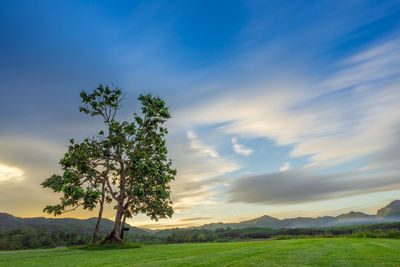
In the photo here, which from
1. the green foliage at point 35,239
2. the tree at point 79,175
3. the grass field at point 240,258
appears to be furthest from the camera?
the green foliage at point 35,239

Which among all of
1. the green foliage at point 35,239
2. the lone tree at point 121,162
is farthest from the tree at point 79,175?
the green foliage at point 35,239

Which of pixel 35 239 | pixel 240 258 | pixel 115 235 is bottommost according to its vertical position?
pixel 35 239

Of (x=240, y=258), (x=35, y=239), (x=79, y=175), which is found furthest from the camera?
(x=35, y=239)

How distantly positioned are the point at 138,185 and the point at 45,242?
2328 inches

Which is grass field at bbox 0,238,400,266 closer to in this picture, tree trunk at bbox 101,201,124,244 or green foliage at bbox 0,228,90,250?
tree trunk at bbox 101,201,124,244

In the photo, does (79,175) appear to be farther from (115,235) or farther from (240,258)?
(240,258)

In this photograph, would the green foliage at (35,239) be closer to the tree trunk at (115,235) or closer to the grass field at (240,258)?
the tree trunk at (115,235)

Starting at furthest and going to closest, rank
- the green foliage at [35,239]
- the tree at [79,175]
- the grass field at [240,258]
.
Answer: the green foliage at [35,239] < the tree at [79,175] < the grass field at [240,258]

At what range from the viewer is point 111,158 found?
108 feet

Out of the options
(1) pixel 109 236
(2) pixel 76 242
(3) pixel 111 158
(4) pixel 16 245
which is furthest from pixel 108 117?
(4) pixel 16 245

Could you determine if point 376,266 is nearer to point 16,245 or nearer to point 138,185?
point 138,185

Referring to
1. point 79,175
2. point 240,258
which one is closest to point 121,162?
point 79,175

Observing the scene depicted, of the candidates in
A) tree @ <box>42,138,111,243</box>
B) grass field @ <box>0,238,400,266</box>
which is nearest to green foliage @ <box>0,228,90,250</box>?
tree @ <box>42,138,111,243</box>

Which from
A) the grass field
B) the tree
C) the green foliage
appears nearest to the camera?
the grass field
